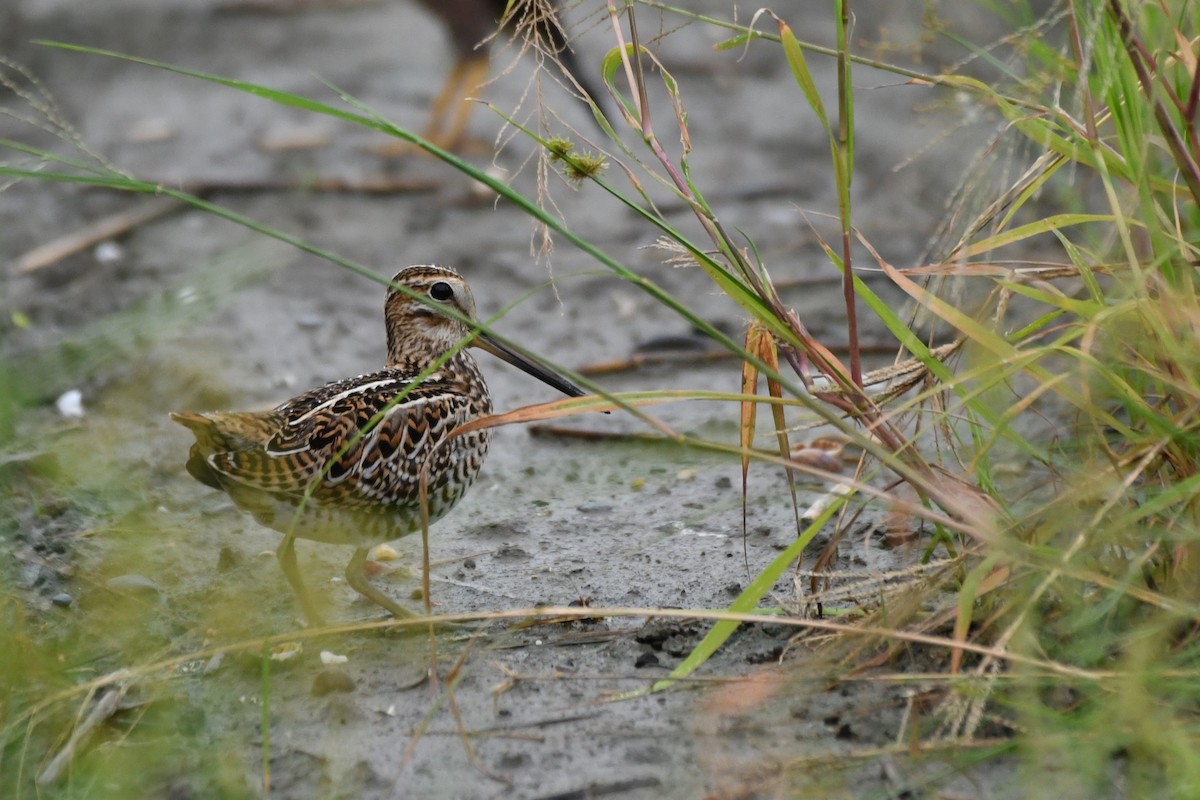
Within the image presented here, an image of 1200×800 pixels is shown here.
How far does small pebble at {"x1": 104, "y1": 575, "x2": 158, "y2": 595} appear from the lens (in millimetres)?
3867

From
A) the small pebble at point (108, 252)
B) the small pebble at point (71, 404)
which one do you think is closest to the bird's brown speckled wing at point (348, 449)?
the small pebble at point (71, 404)

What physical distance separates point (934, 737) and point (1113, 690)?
366 mm

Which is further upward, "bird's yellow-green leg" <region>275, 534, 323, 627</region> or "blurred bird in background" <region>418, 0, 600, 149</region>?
"blurred bird in background" <region>418, 0, 600, 149</region>

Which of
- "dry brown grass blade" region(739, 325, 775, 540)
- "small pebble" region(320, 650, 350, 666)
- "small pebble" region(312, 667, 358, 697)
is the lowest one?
"small pebble" region(320, 650, 350, 666)

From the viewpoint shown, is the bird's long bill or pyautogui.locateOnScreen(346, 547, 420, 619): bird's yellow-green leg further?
the bird's long bill

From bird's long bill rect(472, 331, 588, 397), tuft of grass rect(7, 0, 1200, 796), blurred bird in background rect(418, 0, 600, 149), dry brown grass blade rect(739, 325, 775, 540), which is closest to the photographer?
tuft of grass rect(7, 0, 1200, 796)

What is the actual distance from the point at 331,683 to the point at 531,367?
47.1 inches

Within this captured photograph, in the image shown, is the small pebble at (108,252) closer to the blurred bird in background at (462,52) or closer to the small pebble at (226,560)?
the blurred bird in background at (462,52)

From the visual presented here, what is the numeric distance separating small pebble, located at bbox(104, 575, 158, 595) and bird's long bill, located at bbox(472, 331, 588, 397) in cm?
117

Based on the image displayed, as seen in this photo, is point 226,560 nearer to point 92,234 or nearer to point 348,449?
point 348,449

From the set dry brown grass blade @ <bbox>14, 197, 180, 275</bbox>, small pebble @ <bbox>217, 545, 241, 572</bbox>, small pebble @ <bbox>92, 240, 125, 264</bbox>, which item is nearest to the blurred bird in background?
dry brown grass blade @ <bbox>14, 197, 180, 275</bbox>

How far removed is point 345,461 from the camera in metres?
3.63

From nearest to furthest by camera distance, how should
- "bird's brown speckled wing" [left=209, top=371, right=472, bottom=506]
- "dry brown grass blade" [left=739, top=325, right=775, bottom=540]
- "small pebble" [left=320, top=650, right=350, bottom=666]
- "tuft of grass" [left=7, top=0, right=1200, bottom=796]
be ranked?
"tuft of grass" [left=7, top=0, right=1200, bottom=796]
"dry brown grass blade" [left=739, top=325, right=775, bottom=540]
"small pebble" [left=320, top=650, right=350, bottom=666]
"bird's brown speckled wing" [left=209, top=371, right=472, bottom=506]

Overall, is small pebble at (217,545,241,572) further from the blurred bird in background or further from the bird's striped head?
the blurred bird in background
